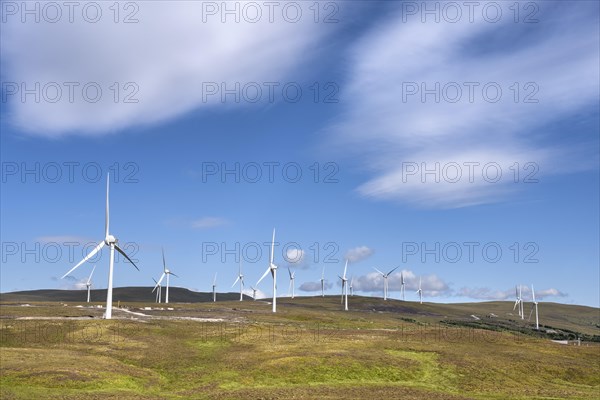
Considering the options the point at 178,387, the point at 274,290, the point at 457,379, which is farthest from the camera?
the point at 274,290

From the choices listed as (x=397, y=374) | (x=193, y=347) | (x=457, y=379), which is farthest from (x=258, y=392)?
(x=193, y=347)

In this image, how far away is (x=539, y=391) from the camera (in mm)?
54969

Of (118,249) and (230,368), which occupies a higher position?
(118,249)

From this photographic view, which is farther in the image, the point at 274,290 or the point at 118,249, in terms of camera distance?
the point at 274,290

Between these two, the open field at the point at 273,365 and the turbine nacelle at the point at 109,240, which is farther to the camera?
the turbine nacelle at the point at 109,240

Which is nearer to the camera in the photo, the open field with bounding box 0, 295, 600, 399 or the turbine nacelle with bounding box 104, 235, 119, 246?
the open field with bounding box 0, 295, 600, 399

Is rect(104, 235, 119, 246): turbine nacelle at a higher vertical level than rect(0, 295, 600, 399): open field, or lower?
higher

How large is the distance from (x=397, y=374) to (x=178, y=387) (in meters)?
23.1

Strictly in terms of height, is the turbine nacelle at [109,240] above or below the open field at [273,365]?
above

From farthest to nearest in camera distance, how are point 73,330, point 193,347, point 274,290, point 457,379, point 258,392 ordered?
point 274,290 < point 73,330 < point 193,347 < point 457,379 < point 258,392

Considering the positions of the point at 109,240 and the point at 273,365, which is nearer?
the point at 273,365

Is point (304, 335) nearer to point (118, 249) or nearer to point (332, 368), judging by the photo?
point (332, 368)

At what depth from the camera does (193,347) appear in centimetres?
7562

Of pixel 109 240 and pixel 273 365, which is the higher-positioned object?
pixel 109 240
